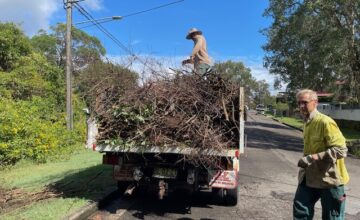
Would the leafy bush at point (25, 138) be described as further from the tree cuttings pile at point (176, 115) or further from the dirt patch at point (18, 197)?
the tree cuttings pile at point (176, 115)

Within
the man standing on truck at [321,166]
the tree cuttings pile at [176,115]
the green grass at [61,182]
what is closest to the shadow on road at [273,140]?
the green grass at [61,182]

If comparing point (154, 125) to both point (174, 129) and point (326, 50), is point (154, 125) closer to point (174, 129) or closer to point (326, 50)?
point (174, 129)

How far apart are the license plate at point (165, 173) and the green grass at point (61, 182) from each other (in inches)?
51.1

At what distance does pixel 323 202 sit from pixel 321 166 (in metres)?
0.40

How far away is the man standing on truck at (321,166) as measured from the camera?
4.55 meters

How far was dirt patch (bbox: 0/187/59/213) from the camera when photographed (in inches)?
284

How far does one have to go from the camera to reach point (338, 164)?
471 cm

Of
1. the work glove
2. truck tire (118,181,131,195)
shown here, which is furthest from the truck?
the work glove

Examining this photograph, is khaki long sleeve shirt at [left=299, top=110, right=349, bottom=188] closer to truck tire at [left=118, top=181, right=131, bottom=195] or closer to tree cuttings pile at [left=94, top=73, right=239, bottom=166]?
tree cuttings pile at [left=94, top=73, right=239, bottom=166]

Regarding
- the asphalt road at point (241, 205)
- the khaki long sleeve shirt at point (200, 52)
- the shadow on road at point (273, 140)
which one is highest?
the khaki long sleeve shirt at point (200, 52)

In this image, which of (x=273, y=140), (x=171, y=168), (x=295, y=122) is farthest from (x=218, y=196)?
(x=295, y=122)

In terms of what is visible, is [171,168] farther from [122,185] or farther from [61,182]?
[61,182]

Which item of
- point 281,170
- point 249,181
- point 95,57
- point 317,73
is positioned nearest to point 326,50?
point 317,73

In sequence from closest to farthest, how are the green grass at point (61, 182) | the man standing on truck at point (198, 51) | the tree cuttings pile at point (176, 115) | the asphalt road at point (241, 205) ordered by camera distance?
the green grass at point (61, 182), the tree cuttings pile at point (176, 115), the asphalt road at point (241, 205), the man standing on truck at point (198, 51)
